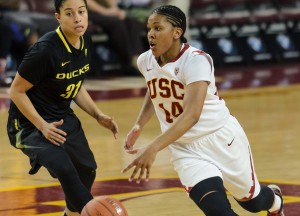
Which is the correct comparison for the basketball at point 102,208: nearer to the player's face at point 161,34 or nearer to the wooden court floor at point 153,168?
the player's face at point 161,34

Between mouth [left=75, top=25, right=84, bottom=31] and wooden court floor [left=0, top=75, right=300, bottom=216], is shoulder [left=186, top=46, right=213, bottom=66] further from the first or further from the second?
wooden court floor [left=0, top=75, right=300, bottom=216]

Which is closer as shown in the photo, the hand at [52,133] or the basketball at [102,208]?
the basketball at [102,208]

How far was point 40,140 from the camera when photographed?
19.9 ft

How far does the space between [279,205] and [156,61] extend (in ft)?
3.99

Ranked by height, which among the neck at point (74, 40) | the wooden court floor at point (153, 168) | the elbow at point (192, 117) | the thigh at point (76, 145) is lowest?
the wooden court floor at point (153, 168)

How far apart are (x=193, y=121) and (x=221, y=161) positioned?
386mm

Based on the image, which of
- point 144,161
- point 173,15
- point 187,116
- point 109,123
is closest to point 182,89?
point 187,116

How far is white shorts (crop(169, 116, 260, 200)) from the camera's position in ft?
18.2

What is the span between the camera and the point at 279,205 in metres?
6.19

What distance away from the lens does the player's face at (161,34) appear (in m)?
5.69

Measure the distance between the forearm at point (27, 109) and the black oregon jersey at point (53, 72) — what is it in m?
0.11

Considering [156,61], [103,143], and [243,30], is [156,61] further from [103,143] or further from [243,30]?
[243,30]

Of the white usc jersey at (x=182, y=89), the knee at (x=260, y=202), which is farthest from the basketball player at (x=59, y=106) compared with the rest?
the knee at (x=260, y=202)

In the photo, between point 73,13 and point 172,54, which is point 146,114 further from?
point 73,13
